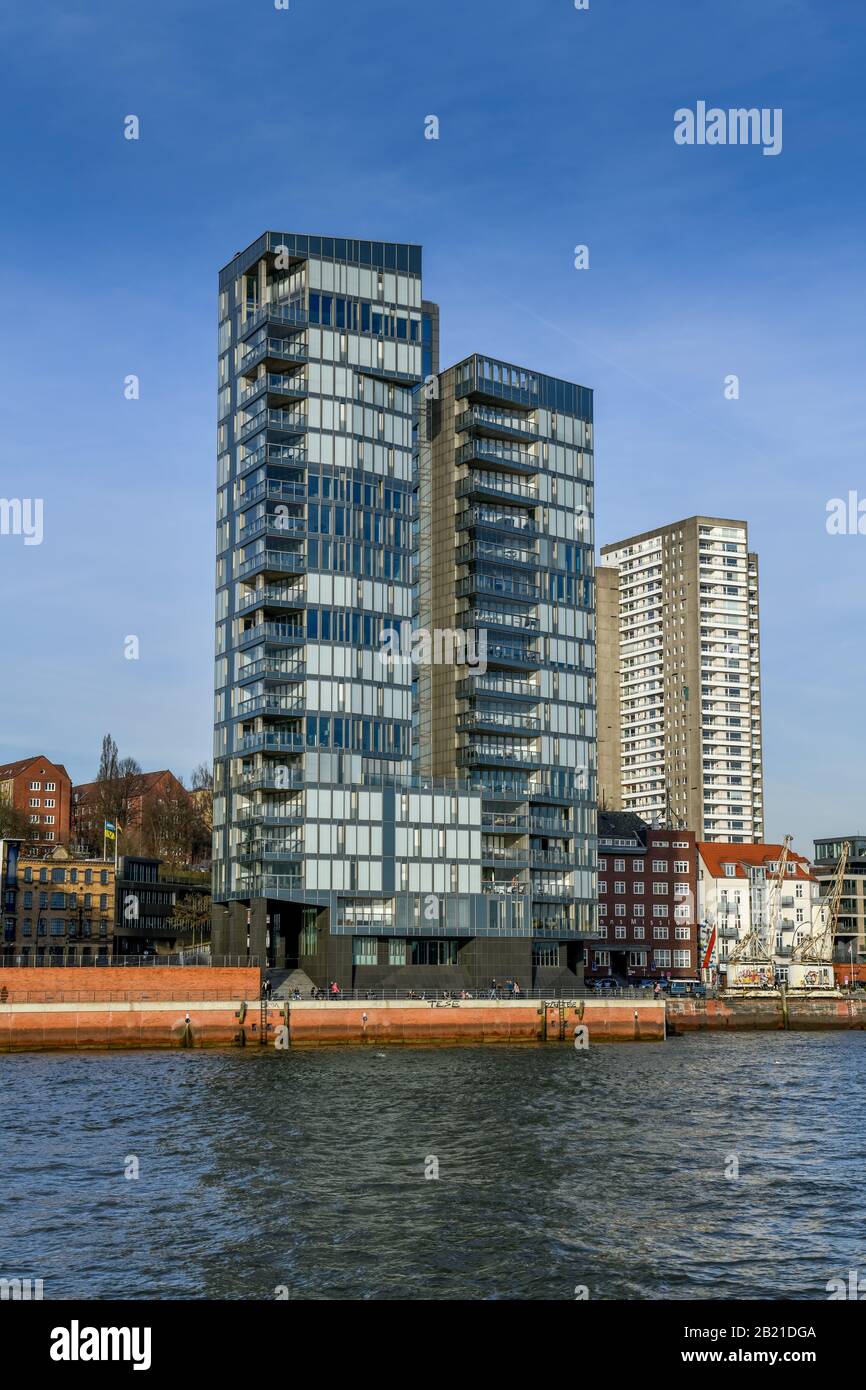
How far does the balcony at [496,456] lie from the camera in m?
145

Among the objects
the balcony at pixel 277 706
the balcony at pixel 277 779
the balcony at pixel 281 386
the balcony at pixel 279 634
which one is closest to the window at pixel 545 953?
the balcony at pixel 277 779

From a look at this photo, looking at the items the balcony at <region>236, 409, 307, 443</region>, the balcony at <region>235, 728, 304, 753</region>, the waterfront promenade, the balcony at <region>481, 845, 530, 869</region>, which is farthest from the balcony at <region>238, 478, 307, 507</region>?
the waterfront promenade

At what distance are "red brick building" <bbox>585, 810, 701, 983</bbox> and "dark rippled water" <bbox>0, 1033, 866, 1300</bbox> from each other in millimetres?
95807

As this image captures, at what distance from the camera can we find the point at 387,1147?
55531 millimetres

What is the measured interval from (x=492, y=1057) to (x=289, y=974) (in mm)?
31552

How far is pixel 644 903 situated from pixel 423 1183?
140264mm

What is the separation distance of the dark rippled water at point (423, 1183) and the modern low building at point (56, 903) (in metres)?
78.3

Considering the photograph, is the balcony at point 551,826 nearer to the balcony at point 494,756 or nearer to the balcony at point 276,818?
the balcony at point 494,756

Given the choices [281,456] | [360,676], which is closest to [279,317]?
[281,456]

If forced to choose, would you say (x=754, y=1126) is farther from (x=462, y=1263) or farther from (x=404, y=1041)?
(x=404, y=1041)

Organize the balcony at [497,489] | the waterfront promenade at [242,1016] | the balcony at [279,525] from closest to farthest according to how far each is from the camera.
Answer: the waterfront promenade at [242,1016], the balcony at [279,525], the balcony at [497,489]

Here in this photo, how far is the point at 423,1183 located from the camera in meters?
48.1

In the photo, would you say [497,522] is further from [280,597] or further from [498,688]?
[280,597]

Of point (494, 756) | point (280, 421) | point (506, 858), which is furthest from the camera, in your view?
point (494, 756)
